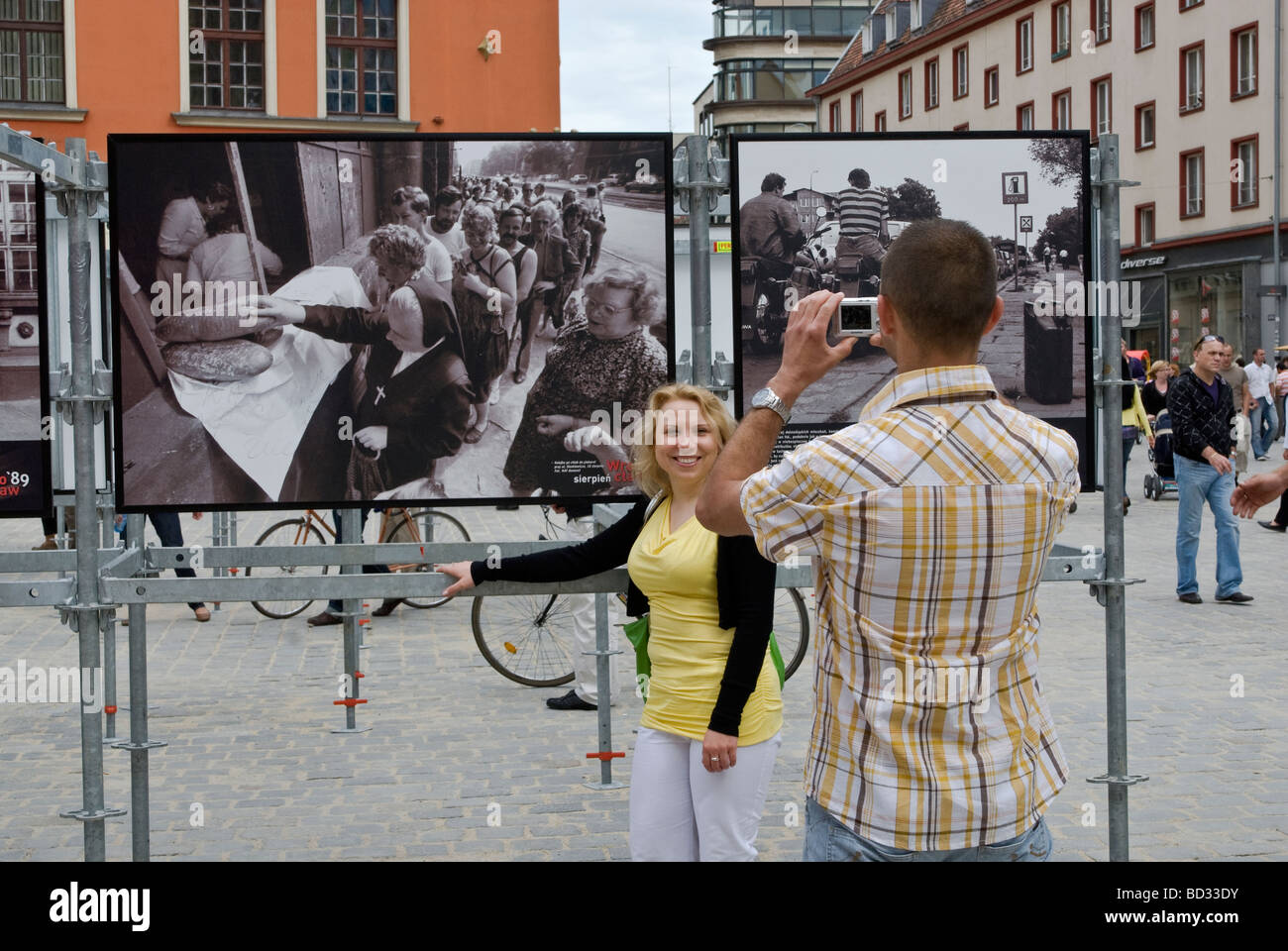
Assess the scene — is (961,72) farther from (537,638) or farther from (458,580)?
(458,580)

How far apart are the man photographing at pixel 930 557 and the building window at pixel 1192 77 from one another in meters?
43.6

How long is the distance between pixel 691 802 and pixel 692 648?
0.42 m

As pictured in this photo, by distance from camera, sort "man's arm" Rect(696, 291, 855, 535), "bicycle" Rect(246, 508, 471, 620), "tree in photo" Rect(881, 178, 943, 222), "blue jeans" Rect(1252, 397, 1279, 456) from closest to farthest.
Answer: "man's arm" Rect(696, 291, 855, 535) < "tree in photo" Rect(881, 178, 943, 222) < "bicycle" Rect(246, 508, 471, 620) < "blue jeans" Rect(1252, 397, 1279, 456)

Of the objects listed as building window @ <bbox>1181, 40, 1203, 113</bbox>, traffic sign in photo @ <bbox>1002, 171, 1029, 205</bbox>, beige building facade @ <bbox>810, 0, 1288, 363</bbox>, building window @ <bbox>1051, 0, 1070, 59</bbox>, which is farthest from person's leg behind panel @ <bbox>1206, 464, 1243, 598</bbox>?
building window @ <bbox>1051, 0, 1070, 59</bbox>

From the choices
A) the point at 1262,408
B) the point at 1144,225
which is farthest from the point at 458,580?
the point at 1144,225

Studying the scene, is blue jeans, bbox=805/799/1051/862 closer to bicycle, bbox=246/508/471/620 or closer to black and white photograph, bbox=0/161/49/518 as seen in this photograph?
black and white photograph, bbox=0/161/49/518

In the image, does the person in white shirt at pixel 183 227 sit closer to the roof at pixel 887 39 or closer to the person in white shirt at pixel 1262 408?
the person in white shirt at pixel 1262 408

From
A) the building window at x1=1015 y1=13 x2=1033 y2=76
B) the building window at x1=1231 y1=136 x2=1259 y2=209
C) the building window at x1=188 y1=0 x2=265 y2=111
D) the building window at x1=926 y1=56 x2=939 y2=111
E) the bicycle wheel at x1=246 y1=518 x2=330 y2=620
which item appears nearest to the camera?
the bicycle wheel at x1=246 y1=518 x2=330 y2=620

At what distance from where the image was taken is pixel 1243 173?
4056 centimetres

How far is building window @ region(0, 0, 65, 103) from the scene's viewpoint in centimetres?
3150

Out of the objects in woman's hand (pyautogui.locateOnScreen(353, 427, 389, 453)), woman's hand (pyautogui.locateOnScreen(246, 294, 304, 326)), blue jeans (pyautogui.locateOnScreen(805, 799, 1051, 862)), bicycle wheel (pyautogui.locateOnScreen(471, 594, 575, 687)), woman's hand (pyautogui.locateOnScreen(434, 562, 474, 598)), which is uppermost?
woman's hand (pyautogui.locateOnScreen(246, 294, 304, 326))

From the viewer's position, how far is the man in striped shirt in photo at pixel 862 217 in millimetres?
4789

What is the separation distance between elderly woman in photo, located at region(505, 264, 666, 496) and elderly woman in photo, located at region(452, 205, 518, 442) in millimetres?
133
